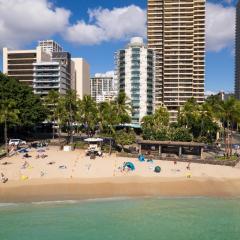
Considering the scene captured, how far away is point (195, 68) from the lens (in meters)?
164

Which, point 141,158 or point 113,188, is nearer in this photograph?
point 113,188

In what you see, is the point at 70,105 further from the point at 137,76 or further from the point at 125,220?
the point at 125,220

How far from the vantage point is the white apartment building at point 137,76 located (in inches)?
5271

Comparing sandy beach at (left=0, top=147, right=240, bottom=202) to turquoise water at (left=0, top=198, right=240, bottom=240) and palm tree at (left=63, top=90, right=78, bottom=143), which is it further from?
palm tree at (left=63, top=90, right=78, bottom=143)

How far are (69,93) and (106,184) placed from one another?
1828 inches

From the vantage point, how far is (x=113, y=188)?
46.5 metres

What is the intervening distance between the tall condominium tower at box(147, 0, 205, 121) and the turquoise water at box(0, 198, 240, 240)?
120813mm

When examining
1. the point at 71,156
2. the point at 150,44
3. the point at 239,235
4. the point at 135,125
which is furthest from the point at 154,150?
the point at 150,44

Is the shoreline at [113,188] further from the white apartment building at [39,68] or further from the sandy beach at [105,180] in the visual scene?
the white apartment building at [39,68]

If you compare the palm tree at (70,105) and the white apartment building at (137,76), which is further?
the white apartment building at (137,76)

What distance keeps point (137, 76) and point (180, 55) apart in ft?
121

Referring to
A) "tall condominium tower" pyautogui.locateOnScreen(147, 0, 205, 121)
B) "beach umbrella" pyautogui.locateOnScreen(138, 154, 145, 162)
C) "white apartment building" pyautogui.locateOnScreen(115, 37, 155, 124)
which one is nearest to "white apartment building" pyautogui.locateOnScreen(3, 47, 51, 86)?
"white apartment building" pyautogui.locateOnScreen(115, 37, 155, 124)

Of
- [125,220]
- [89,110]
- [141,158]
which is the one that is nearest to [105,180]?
A: [125,220]

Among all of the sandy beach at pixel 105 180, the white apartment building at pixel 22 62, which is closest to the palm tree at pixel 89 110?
the sandy beach at pixel 105 180
